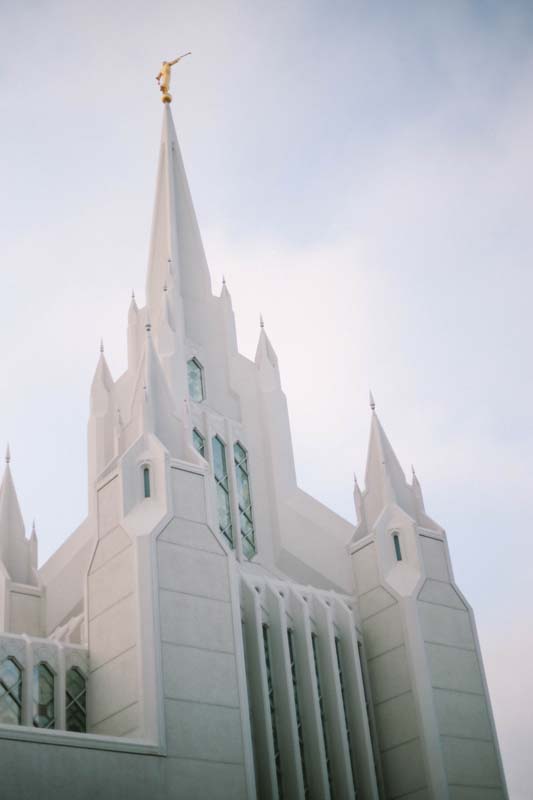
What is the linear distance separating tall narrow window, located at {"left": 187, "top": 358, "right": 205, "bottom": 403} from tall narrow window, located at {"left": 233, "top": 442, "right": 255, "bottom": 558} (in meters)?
1.60

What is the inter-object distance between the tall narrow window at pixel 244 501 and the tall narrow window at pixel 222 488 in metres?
0.43

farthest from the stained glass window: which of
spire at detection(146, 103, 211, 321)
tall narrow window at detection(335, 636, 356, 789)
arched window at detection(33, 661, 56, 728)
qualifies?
spire at detection(146, 103, 211, 321)

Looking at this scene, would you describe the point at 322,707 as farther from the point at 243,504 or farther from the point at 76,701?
the point at 243,504

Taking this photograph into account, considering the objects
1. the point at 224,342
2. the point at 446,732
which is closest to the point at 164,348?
the point at 224,342

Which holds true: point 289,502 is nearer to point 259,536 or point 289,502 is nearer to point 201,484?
point 259,536

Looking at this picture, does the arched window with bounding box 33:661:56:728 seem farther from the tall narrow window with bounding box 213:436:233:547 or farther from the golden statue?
the golden statue

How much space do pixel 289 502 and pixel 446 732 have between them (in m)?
7.56

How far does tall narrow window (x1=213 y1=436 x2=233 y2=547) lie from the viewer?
91.0 ft

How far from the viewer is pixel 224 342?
1246 inches

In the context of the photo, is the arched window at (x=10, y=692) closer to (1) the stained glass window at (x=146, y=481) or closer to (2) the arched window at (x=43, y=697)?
(2) the arched window at (x=43, y=697)

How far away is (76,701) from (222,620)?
322 centimetres

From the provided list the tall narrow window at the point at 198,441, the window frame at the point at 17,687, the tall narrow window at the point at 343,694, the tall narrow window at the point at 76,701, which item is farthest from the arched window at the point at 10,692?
the tall narrow window at the point at 198,441

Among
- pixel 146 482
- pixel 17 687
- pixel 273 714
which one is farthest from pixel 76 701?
pixel 146 482

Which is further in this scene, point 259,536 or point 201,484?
point 259,536
